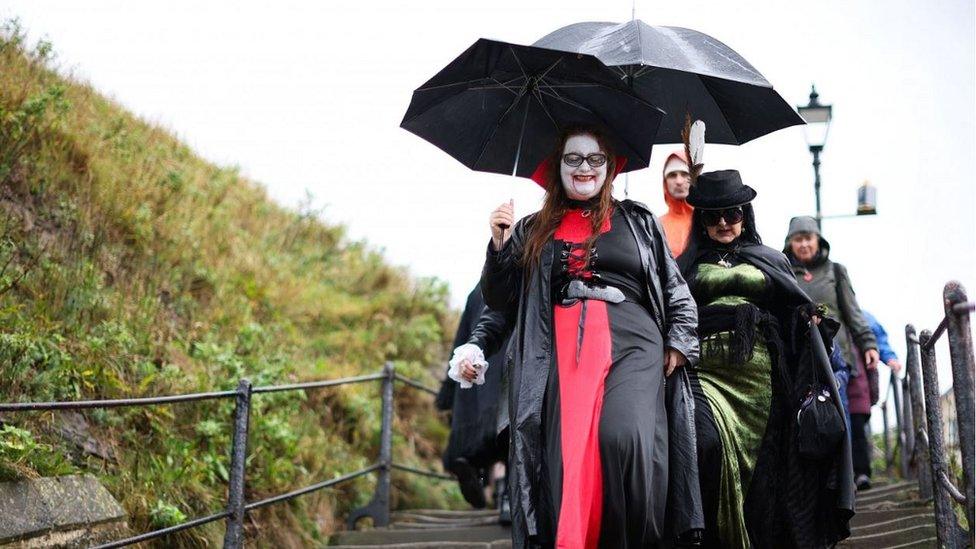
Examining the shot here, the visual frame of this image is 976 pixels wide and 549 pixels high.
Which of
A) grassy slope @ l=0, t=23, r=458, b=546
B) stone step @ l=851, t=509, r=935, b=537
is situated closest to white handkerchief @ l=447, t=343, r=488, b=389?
grassy slope @ l=0, t=23, r=458, b=546

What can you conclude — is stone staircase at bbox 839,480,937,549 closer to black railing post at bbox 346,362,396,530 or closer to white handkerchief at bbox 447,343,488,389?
white handkerchief at bbox 447,343,488,389

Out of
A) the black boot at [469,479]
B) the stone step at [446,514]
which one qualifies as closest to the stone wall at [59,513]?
the black boot at [469,479]

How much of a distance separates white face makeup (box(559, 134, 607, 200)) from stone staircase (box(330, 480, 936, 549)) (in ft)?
8.55

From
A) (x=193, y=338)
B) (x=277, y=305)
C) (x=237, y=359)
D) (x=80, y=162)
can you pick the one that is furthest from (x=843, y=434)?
(x=277, y=305)

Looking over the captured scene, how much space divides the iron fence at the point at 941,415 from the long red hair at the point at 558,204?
4.80ft

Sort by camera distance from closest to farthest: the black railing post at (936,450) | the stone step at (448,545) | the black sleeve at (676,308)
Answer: the black sleeve at (676,308)
the black railing post at (936,450)
the stone step at (448,545)

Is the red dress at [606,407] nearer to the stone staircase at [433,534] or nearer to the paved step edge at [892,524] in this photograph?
the stone staircase at [433,534]

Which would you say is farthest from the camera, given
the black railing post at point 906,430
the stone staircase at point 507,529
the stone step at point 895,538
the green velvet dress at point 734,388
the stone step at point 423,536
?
the black railing post at point 906,430

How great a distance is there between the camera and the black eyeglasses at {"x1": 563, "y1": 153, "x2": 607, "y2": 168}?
4.65 meters

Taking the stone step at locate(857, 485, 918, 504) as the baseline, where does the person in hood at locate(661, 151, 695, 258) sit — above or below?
above

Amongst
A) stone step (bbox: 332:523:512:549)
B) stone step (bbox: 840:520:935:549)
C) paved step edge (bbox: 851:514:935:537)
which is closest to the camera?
stone step (bbox: 840:520:935:549)

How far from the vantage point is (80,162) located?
26.6 feet

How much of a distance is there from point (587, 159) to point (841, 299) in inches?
141

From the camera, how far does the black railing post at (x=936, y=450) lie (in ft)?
17.3
